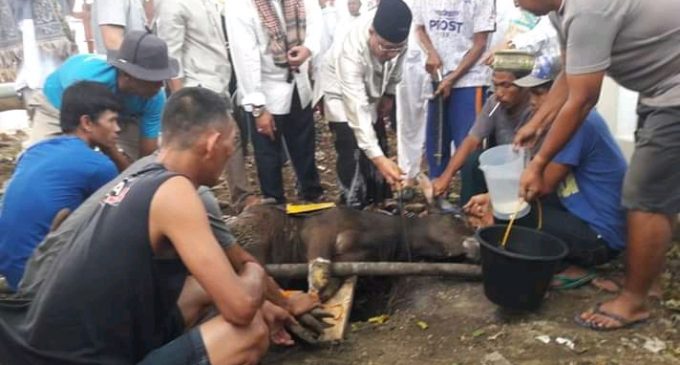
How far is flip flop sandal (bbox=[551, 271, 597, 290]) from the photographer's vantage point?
4.09 metres

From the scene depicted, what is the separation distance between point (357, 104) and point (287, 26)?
0.81 meters

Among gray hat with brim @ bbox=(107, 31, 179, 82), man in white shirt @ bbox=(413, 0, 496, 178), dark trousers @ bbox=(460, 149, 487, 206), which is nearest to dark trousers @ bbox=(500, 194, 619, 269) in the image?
dark trousers @ bbox=(460, 149, 487, 206)

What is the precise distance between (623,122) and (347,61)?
6.90 feet

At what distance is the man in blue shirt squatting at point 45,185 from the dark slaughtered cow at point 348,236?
1230 millimetres

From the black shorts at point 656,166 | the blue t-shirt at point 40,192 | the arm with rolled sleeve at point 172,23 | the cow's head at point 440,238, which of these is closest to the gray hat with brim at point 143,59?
the blue t-shirt at point 40,192

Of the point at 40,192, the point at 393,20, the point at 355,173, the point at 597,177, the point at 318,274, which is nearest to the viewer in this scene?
the point at 40,192

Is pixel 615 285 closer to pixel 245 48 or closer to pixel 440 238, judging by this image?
pixel 440 238

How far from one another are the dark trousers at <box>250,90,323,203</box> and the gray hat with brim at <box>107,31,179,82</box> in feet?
4.10

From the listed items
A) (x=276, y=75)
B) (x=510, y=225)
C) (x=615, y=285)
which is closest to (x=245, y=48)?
(x=276, y=75)

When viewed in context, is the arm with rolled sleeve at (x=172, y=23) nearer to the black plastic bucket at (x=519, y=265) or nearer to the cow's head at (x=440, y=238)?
the cow's head at (x=440, y=238)

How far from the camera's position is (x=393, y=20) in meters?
4.64

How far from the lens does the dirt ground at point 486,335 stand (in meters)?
3.41

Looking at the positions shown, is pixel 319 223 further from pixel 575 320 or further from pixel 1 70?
pixel 1 70

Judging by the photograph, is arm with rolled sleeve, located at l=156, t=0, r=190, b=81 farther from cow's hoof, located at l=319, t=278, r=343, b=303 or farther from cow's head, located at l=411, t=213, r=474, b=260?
cow's head, located at l=411, t=213, r=474, b=260
